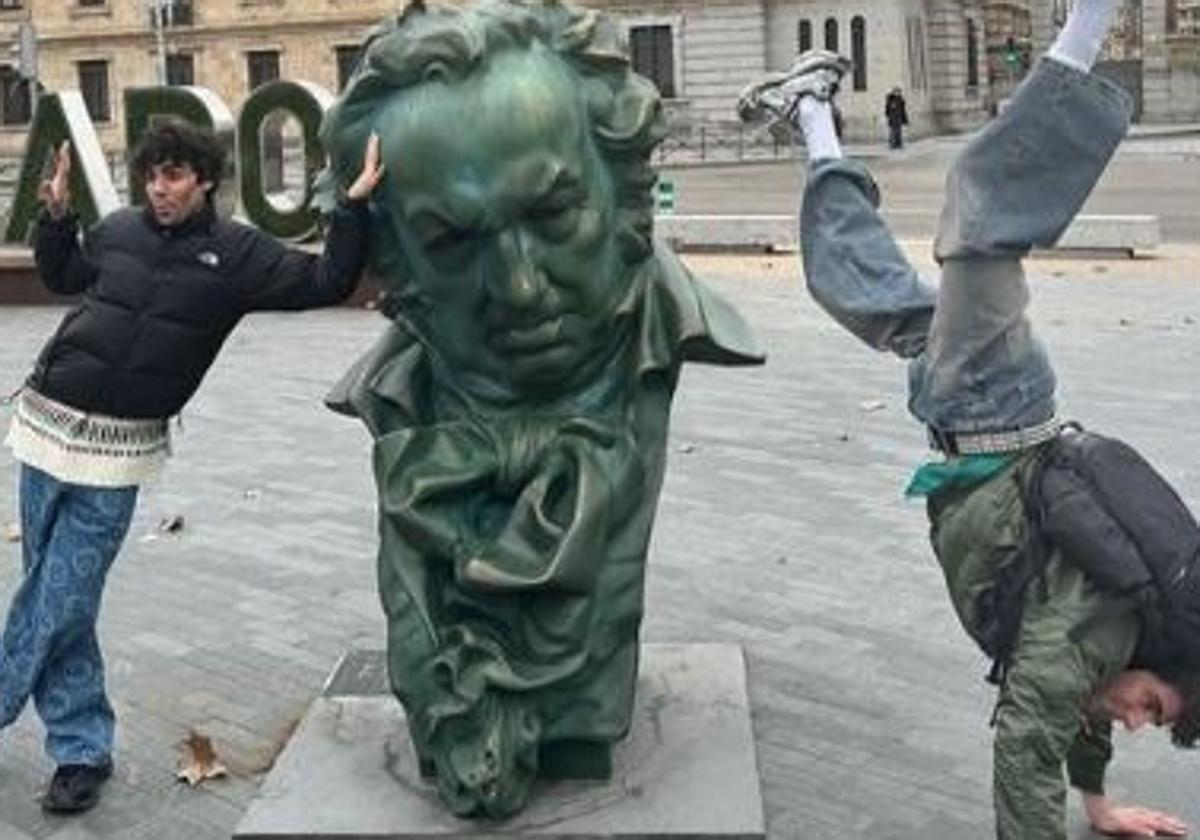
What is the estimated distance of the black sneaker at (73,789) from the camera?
4.38 m

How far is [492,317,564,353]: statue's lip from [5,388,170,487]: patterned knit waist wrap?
99cm

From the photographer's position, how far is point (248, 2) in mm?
49500

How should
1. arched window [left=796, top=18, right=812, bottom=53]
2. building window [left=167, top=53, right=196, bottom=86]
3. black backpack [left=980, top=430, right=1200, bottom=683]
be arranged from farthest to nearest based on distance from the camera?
building window [left=167, top=53, right=196, bottom=86]
arched window [left=796, top=18, right=812, bottom=53]
black backpack [left=980, top=430, right=1200, bottom=683]

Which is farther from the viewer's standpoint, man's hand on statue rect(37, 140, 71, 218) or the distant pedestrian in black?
the distant pedestrian in black

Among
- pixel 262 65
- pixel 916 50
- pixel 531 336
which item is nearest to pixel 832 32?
pixel 916 50

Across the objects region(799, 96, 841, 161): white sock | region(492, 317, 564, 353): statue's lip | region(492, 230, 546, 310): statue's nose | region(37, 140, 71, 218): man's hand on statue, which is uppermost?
region(799, 96, 841, 161): white sock

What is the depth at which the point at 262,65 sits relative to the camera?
50.1m

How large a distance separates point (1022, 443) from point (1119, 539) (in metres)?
0.27

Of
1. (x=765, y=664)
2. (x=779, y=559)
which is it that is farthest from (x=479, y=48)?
(x=779, y=559)

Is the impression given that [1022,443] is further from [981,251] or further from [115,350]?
[115,350]

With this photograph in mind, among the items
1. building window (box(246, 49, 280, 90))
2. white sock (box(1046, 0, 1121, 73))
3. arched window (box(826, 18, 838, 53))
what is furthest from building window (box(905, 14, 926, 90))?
white sock (box(1046, 0, 1121, 73))

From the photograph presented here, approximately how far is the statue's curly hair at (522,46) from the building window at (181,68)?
48659 mm

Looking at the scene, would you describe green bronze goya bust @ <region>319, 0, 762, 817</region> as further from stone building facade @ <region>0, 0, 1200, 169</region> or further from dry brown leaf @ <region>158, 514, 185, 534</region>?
stone building facade @ <region>0, 0, 1200, 169</region>

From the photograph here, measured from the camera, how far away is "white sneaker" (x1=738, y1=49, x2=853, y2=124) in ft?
12.6
